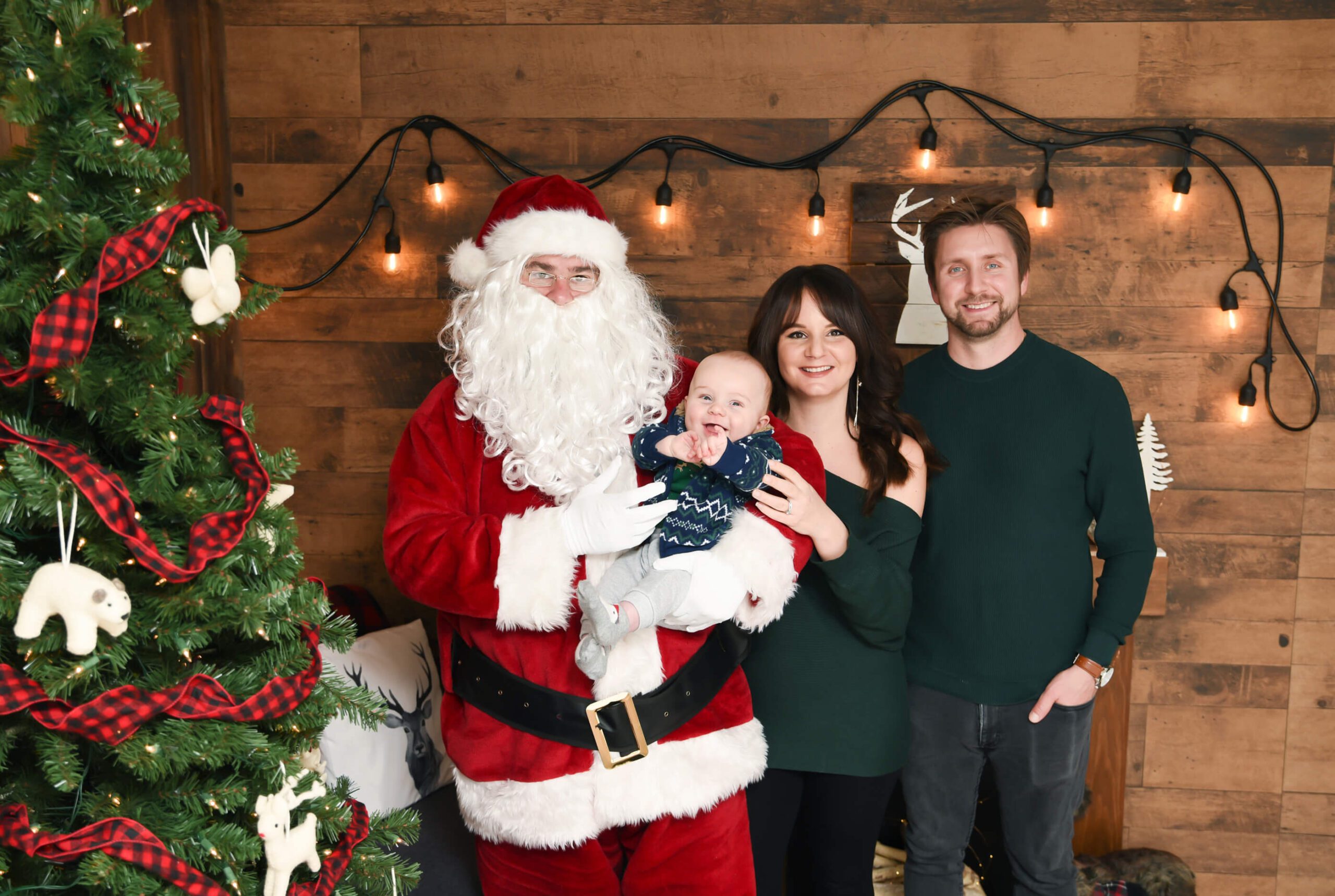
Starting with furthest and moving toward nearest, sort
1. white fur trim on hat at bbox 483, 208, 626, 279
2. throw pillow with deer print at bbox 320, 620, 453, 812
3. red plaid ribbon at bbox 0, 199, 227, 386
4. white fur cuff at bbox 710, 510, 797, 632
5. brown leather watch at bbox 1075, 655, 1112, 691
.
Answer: throw pillow with deer print at bbox 320, 620, 453, 812 → brown leather watch at bbox 1075, 655, 1112, 691 → white fur trim on hat at bbox 483, 208, 626, 279 → white fur cuff at bbox 710, 510, 797, 632 → red plaid ribbon at bbox 0, 199, 227, 386

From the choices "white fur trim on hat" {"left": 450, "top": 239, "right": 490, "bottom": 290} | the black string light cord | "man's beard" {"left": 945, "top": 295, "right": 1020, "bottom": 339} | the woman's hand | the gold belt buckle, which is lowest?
the gold belt buckle

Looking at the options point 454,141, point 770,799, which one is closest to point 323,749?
point 770,799

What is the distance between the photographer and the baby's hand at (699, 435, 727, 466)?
5.07 feet

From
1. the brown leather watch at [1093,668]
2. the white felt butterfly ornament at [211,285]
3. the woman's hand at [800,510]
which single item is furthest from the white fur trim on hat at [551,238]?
the brown leather watch at [1093,668]

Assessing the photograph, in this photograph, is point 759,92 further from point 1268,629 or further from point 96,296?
point 1268,629

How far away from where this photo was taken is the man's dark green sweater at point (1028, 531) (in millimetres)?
1953

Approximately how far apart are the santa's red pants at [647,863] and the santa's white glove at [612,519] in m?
0.55

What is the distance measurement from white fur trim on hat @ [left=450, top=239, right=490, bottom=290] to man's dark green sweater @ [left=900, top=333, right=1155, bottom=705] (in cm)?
114

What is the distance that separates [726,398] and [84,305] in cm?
102

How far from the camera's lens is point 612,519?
1.51m

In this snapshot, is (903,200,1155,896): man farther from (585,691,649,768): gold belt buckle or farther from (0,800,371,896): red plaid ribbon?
(0,800,371,896): red plaid ribbon

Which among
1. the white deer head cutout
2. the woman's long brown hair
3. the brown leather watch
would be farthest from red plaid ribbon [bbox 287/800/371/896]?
the white deer head cutout

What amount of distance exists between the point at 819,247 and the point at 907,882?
1.75 m

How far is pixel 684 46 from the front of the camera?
253 centimetres
